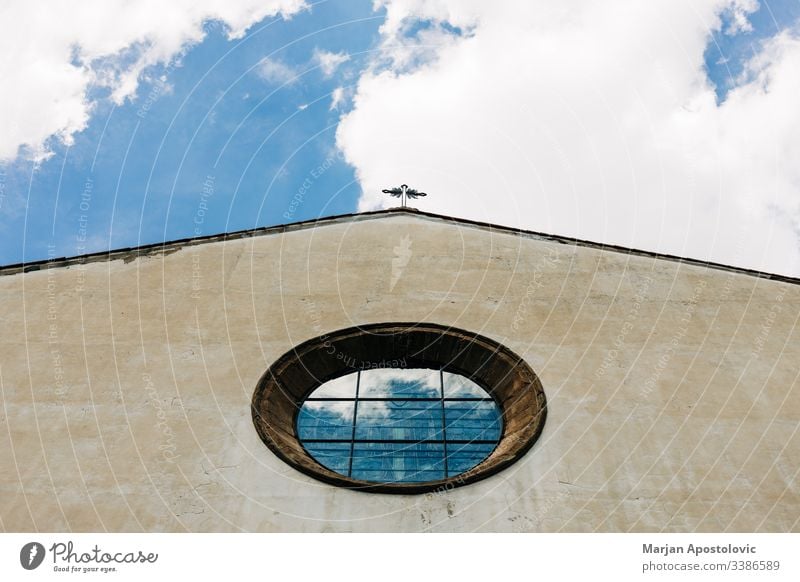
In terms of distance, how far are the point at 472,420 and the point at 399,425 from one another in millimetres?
753

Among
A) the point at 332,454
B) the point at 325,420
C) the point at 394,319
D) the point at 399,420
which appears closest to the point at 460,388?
the point at 399,420

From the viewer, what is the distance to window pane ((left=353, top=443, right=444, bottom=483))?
25.2ft

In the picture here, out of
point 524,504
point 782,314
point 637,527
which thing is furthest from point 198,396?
point 782,314

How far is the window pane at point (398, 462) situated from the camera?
7.68 m

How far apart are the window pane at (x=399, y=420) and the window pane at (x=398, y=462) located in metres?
0.14

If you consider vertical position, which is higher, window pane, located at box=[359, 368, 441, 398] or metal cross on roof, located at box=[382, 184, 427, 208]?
metal cross on roof, located at box=[382, 184, 427, 208]

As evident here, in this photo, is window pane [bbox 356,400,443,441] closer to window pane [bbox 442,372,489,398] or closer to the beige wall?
window pane [bbox 442,372,489,398]

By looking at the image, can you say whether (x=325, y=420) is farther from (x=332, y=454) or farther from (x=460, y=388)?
(x=460, y=388)

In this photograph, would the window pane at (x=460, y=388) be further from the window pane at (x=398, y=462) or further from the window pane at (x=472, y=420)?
the window pane at (x=398, y=462)

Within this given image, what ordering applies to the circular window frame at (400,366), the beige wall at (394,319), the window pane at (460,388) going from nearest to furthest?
1. the beige wall at (394,319)
2. the circular window frame at (400,366)
3. the window pane at (460,388)

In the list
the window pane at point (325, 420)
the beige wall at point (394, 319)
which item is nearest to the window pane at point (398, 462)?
the window pane at point (325, 420)

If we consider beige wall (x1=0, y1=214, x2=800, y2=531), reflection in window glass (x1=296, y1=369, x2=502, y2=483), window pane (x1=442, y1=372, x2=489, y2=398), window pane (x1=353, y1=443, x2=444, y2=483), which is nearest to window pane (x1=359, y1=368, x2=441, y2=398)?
reflection in window glass (x1=296, y1=369, x2=502, y2=483)

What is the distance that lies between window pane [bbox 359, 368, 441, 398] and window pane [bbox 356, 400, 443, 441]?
143 millimetres

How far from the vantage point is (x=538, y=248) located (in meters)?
10.5
